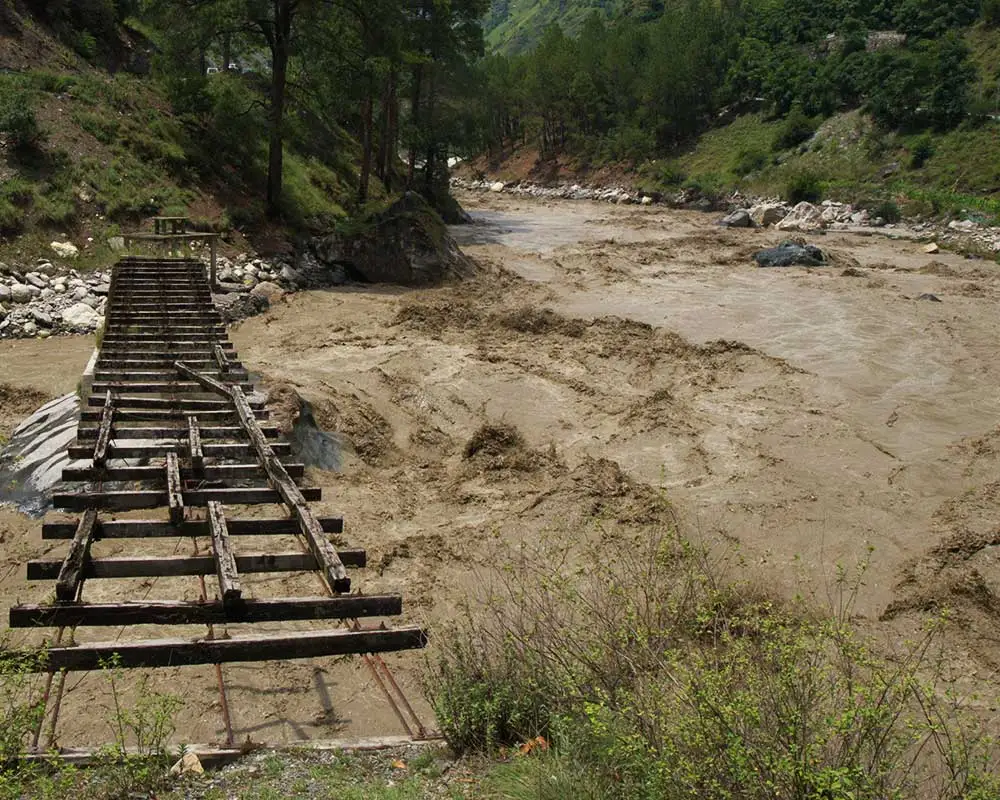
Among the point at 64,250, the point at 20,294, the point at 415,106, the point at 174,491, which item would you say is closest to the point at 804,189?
the point at 415,106

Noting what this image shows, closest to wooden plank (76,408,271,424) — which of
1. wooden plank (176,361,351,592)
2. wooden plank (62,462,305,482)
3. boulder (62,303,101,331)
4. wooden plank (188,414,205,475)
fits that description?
wooden plank (176,361,351,592)

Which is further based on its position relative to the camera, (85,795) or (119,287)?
(119,287)

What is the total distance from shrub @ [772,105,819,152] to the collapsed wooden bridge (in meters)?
45.1

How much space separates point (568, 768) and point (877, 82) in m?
51.6

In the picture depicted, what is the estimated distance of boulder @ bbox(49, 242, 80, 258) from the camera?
1741 cm

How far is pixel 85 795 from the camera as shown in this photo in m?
3.68

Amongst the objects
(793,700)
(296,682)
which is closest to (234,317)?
(296,682)

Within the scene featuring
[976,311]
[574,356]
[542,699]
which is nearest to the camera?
[542,699]

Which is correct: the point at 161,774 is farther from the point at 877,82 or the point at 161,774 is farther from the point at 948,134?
the point at 877,82

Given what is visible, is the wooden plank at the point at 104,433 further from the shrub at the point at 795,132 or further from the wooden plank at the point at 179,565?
the shrub at the point at 795,132

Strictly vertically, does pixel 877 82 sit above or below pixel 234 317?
above

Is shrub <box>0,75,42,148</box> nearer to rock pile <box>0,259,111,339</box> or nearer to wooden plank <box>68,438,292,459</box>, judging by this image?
rock pile <box>0,259,111,339</box>

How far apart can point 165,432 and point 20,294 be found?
33.1 ft

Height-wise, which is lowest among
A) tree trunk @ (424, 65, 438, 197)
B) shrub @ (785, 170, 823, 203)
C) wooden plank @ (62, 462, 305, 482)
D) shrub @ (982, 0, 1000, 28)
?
wooden plank @ (62, 462, 305, 482)
